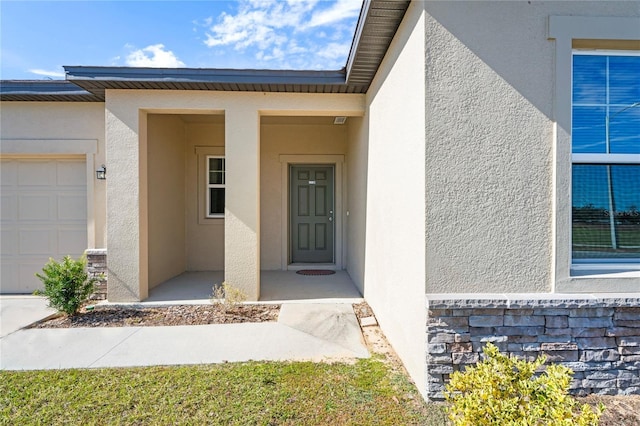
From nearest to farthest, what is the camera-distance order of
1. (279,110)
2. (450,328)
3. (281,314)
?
(450,328) → (281,314) → (279,110)

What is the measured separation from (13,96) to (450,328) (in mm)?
7396

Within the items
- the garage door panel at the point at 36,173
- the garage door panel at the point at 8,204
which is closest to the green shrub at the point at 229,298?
the garage door panel at the point at 36,173

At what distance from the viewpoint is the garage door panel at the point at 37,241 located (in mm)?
6082

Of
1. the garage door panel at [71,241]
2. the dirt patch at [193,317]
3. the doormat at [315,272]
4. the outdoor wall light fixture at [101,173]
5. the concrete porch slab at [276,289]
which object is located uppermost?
the outdoor wall light fixture at [101,173]

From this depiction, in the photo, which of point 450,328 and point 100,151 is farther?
point 100,151

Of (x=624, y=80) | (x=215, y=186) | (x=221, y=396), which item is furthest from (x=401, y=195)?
(x=215, y=186)

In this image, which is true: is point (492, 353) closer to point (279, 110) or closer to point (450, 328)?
point (450, 328)

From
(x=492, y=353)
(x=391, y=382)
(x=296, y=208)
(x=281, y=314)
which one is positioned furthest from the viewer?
(x=296, y=208)

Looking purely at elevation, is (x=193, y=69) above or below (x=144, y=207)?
above

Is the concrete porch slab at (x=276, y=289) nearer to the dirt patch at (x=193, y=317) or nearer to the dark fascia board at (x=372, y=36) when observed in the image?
the dirt patch at (x=193, y=317)

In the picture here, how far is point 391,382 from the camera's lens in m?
3.01

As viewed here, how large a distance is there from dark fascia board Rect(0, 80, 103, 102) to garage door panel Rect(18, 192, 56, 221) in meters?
1.69

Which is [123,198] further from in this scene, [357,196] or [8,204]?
[357,196]

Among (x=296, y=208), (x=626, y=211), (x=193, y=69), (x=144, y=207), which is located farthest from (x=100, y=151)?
(x=626, y=211)
